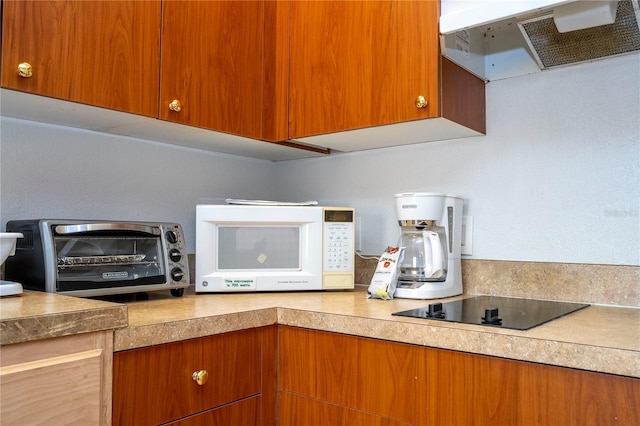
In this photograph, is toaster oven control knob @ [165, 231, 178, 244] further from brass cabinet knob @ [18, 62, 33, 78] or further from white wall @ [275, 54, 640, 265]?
white wall @ [275, 54, 640, 265]

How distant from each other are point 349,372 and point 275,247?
60cm

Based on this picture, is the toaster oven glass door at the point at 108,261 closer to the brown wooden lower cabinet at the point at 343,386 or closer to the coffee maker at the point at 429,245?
the brown wooden lower cabinet at the point at 343,386

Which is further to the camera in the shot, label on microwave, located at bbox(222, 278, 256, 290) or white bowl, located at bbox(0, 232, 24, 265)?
label on microwave, located at bbox(222, 278, 256, 290)

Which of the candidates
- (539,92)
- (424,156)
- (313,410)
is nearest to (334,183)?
(424,156)

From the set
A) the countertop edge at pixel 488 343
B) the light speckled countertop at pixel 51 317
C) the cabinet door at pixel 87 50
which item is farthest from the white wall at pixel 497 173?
the countertop edge at pixel 488 343

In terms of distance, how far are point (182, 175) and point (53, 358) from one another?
1038mm

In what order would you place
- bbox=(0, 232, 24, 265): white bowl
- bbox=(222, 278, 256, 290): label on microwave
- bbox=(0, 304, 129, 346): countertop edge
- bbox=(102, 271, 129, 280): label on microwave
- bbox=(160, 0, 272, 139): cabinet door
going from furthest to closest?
1. bbox=(222, 278, 256, 290): label on microwave
2. bbox=(160, 0, 272, 139): cabinet door
3. bbox=(102, 271, 129, 280): label on microwave
4. bbox=(0, 232, 24, 265): white bowl
5. bbox=(0, 304, 129, 346): countertop edge

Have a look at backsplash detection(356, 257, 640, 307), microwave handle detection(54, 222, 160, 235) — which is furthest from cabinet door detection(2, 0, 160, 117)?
backsplash detection(356, 257, 640, 307)

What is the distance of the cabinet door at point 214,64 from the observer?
57.1 inches

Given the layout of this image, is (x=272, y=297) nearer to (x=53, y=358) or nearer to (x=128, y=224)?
(x=128, y=224)

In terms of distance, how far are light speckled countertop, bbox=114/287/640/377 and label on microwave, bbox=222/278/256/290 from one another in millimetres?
97

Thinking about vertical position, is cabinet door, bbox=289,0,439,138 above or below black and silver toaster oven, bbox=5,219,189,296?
above

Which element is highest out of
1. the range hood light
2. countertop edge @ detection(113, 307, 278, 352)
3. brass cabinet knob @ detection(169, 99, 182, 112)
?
the range hood light

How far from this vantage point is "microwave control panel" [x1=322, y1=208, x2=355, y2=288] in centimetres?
168
